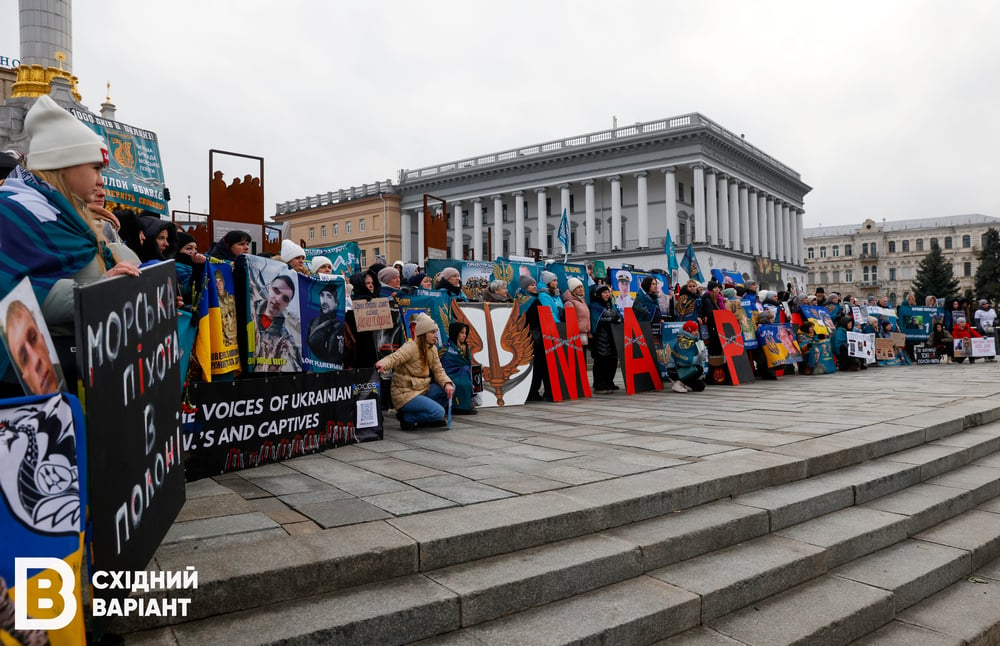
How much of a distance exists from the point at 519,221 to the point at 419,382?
59761mm

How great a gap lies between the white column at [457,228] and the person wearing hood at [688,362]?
193ft

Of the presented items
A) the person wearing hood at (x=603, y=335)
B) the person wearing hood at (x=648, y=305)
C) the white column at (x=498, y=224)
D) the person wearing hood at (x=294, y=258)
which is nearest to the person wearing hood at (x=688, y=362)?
the person wearing hood at (x=648, y=305)

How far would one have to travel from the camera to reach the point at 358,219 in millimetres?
72188

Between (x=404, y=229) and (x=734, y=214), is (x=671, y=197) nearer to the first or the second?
(x=734, y=214)

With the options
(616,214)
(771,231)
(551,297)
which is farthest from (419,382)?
(771,231)

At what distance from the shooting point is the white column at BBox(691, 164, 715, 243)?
5506 centimetres

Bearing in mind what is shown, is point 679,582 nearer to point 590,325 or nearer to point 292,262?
point 292,262

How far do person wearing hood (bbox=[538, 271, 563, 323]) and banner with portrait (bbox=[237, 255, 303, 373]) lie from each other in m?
4.69

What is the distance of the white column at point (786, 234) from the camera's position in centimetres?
7262

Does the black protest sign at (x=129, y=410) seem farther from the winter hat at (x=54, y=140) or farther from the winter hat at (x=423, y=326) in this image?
the winter hat at (x=423, y=326)

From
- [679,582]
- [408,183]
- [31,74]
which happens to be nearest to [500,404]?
[679,582]

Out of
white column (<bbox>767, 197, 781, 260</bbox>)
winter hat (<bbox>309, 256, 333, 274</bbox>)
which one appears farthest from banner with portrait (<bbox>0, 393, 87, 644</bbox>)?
white column (<bbox>767, 197, 781, 260</bbox>)

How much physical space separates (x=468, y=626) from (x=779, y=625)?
5.42 ft

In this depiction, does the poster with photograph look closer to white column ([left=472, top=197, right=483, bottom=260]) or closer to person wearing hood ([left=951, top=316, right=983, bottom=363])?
person wearing hood ([left=951, top=316, right=983, bottom=363])
